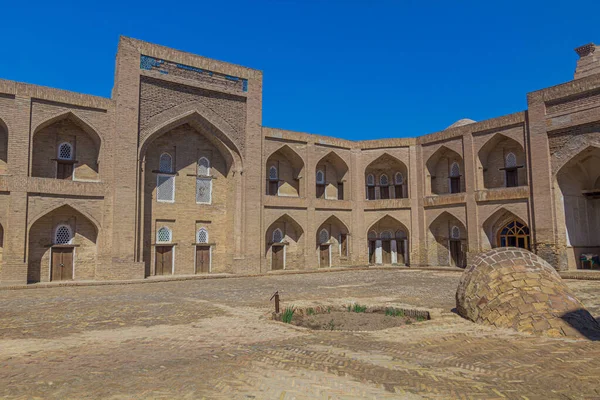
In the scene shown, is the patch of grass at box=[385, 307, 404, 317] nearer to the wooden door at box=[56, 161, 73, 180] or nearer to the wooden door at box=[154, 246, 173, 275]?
the wooden door at box=[154, 246, 173, 275]

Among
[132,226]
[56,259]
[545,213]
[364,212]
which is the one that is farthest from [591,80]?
[56,259]

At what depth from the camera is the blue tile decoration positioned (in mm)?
19141

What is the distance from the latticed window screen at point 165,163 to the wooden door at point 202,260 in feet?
12.7

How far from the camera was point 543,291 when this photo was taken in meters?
7.56

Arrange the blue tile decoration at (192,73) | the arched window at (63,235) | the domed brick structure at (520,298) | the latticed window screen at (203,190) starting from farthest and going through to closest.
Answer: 1. the latticed window screen at (203,190)
2. the blue tile decoration at (192,73)
3. the arched window at (63,235)
4. the domed brick structure at (520,298)

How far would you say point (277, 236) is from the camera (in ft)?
76.9

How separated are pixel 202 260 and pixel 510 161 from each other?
51.1 ft

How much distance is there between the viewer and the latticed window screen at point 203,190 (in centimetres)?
2109

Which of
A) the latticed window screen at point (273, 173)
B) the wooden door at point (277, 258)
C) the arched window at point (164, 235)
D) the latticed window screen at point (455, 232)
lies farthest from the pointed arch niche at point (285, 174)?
the latticed window screen at point (455, 232)

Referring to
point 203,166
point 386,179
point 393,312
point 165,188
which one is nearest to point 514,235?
point 386,179

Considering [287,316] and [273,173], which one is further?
[273,173]

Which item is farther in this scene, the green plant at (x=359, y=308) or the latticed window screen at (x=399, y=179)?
the latticed window screen at (x=399, y=179)

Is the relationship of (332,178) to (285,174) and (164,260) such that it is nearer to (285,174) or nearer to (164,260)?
(285,174)

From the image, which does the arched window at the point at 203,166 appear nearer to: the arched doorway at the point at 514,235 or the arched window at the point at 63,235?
the arched window at the point at 63,235
